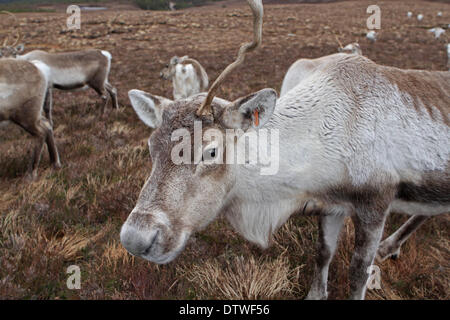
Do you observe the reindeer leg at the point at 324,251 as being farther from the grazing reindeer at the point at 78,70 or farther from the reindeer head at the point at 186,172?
the grazing reindeer at the point at 78,70

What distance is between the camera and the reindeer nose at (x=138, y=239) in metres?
1.69

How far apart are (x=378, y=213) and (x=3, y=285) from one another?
279 cm

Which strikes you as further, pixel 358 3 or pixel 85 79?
pixel 358 3

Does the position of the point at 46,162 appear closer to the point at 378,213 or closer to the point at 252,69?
the point at 378,213

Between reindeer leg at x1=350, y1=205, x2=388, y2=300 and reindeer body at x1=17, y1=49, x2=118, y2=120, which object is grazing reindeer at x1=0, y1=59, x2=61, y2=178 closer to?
reindeer body at x1=17, y1=49, x2=118, y2=120

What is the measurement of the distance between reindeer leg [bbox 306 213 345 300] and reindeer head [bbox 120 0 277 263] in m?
1.06

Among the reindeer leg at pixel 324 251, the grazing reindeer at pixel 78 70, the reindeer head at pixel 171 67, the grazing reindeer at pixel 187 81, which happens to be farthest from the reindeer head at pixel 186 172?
the reindeer head at pixel 171 67

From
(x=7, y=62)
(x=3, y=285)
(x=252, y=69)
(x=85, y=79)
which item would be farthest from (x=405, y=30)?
(x=3, y=285)

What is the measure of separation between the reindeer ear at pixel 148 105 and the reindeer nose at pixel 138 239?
84 cm

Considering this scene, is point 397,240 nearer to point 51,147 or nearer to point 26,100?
point 51,147

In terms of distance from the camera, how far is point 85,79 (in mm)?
9578

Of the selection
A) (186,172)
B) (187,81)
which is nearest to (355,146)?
(186,172)
